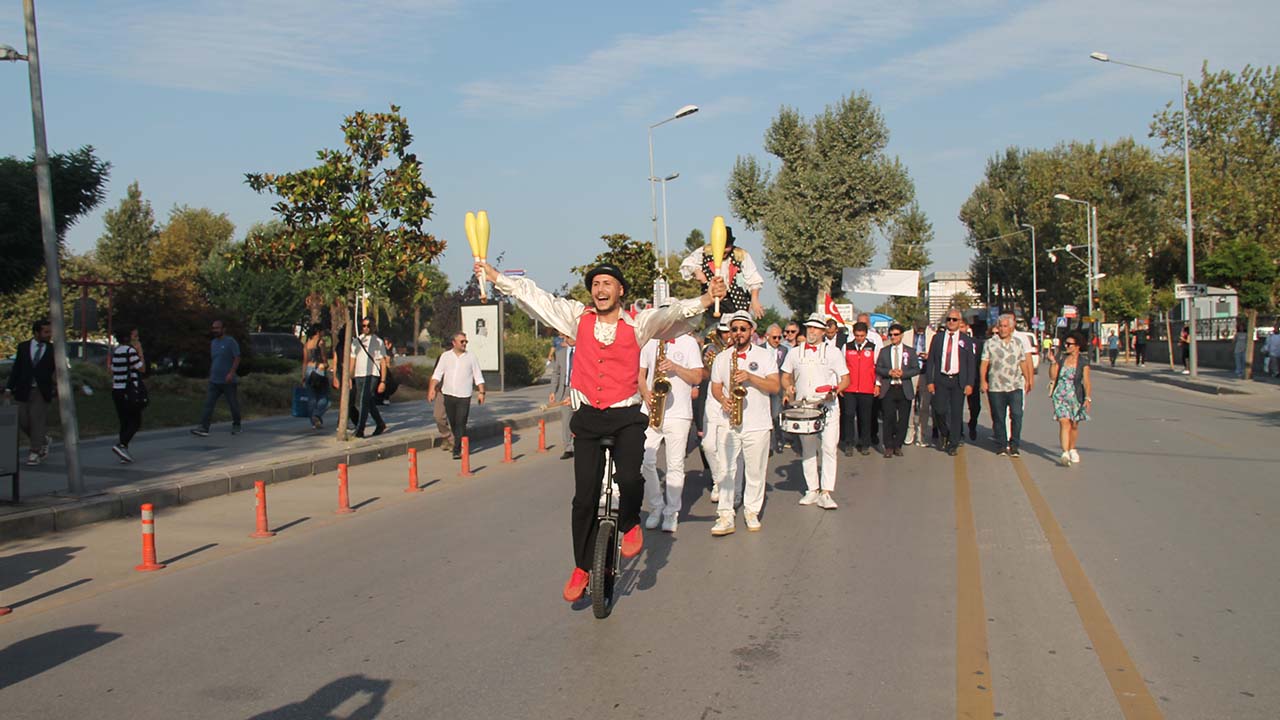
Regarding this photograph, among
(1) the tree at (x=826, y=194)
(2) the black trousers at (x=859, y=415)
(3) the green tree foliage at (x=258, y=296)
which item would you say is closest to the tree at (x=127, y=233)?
(3) the green tree foliage at (x=258, y=296)

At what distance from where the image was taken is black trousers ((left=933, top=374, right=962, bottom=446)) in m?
14.6

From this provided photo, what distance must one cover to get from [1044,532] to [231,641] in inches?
251

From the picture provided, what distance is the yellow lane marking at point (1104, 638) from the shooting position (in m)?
4.63

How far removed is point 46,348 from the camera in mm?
13383

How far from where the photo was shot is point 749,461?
28.8 ft

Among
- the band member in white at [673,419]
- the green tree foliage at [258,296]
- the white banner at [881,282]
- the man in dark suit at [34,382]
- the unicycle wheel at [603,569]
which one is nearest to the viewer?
the unicycle wheel at [603,569]

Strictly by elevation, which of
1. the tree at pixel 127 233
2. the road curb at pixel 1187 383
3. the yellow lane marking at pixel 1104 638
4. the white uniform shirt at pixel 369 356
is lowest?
the road curb at pixel 1187 383

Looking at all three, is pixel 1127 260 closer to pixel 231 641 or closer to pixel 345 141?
pixel 345 141

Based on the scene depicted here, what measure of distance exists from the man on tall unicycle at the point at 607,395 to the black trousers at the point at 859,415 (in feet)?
28.1

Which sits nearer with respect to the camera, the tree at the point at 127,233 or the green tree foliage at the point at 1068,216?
the green tree foliage at the point at 1068,216

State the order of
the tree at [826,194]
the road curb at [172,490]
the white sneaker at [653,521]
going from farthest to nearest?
the tree at [826,194], the road curb at [172,490], the white sneaker at [653,521]

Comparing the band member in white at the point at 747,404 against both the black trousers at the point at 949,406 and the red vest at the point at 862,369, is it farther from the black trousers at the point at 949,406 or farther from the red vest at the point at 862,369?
the black trousers at the point at 949,406

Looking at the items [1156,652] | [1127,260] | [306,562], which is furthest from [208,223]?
[1156,652]

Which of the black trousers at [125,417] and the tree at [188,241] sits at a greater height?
the tree at [188,241]
